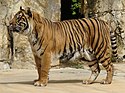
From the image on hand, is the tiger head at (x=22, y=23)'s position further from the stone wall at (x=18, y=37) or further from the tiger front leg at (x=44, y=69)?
the stone wall at (x=18, y=37)

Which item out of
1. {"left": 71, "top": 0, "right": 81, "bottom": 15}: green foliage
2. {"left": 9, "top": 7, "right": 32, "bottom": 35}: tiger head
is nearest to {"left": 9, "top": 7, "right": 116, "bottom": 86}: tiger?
{"left": 9, "top": 7, "right": 32, "bottom": 35}: tiger head

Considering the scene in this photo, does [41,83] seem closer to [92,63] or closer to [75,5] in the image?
[92,63]

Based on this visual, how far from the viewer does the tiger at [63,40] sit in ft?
22.0

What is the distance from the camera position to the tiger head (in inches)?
263

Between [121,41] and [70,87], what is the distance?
6.27 metres

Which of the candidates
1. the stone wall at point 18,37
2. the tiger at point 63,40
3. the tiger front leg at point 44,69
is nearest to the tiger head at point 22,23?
A: the tiger at point 63,40

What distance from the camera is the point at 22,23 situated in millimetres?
6695

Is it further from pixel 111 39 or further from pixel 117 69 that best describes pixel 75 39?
pixel 117 69

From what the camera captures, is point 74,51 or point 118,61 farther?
point 118,61

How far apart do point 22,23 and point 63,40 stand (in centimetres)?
75

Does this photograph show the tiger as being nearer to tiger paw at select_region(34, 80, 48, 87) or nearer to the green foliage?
tiger paw at select_region(34, 80, 48, 87)

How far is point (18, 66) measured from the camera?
10.4 meters

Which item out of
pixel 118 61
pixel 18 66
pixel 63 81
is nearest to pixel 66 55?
pixel 63 81

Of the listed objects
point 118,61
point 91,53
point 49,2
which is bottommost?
point 118,61
